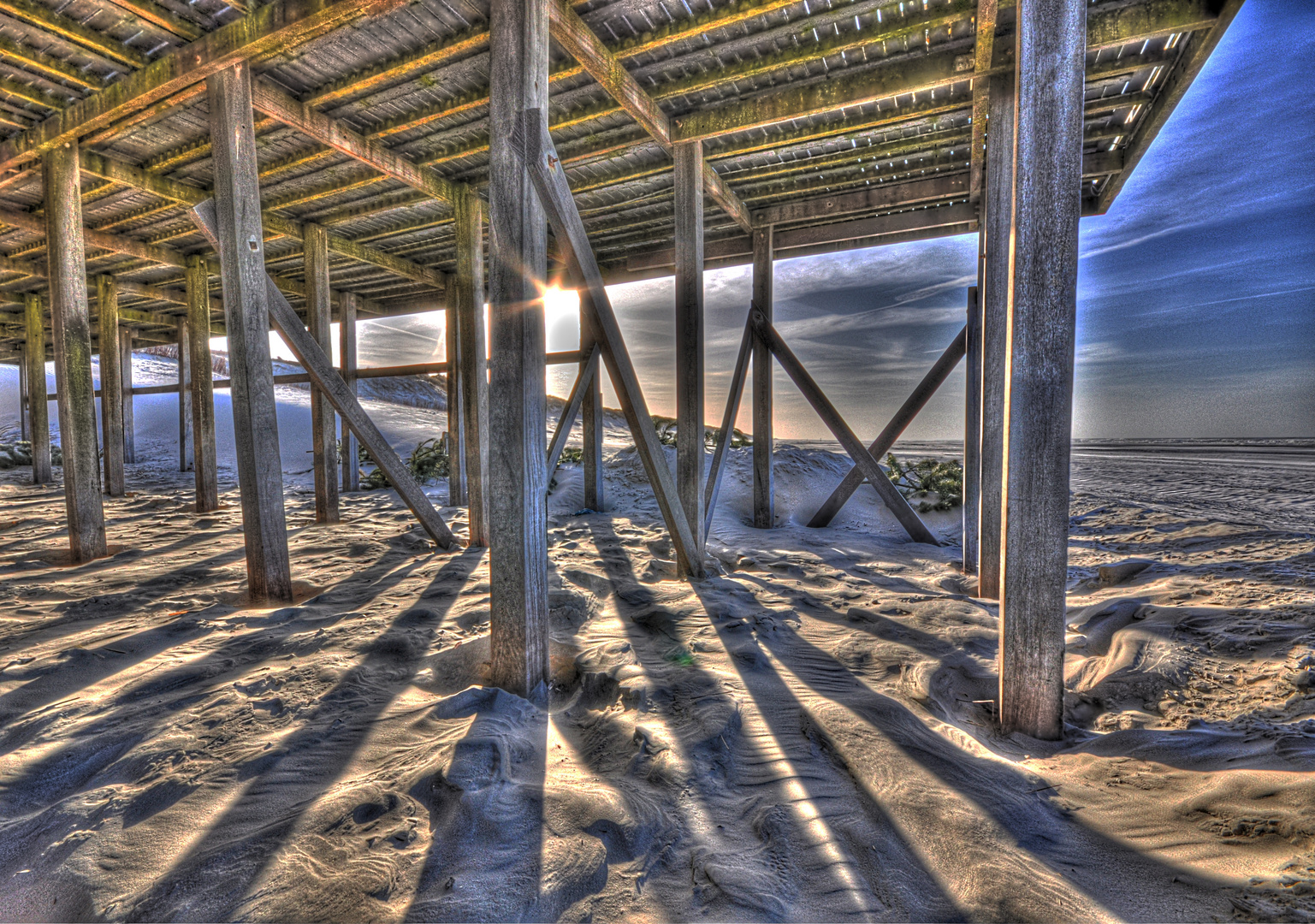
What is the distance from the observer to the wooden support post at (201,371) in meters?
8.23

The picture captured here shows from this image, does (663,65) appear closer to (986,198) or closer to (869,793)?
(986,198)

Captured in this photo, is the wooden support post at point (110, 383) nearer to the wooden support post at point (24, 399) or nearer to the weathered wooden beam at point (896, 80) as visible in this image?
the weathered wooden beam at point (896, 80)

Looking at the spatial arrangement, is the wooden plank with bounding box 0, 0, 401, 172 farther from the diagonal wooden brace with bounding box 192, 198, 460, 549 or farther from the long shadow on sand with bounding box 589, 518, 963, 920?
the long shadow on sand with bounding box 589, 518, 963, 920

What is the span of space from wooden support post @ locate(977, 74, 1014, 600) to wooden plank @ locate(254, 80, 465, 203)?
529 centimetres

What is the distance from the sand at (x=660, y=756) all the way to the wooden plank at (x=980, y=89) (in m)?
2.39

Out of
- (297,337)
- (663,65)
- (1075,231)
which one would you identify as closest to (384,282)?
(297,337)

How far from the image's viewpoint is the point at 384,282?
31.8 ft

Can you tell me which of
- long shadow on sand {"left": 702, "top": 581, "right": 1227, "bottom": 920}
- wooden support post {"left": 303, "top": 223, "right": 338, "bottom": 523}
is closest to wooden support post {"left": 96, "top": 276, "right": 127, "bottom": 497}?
wooden support post {"left": 303, "top": 223, "right": 338, "bottom": 523}

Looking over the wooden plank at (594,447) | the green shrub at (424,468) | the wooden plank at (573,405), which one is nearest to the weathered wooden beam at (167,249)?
the wooden plank at (594,447)

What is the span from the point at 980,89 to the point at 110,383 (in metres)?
13.8

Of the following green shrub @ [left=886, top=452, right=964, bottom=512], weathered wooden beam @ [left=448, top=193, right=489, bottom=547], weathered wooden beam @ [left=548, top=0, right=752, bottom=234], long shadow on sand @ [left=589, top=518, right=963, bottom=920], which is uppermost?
weathered wooden beam @ [left=548, top=0, right=752, bottom=234]

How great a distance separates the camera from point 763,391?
270 inches

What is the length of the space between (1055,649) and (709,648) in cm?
165

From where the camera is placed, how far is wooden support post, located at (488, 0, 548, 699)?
8.46 feet
